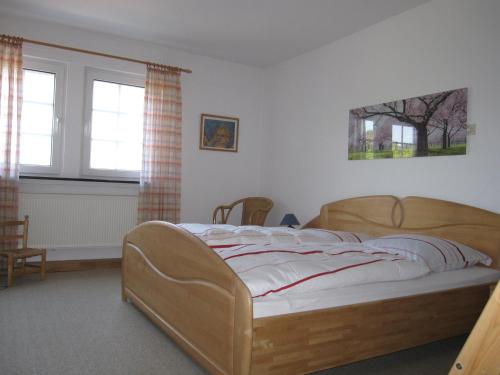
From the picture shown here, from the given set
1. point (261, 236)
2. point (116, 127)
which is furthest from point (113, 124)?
point (261, 236)

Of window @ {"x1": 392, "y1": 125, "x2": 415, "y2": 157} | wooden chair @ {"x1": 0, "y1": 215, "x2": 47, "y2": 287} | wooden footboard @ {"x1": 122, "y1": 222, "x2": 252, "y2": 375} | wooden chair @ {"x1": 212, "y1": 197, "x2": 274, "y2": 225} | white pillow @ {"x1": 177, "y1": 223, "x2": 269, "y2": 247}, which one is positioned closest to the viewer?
wooden footboard @ {"x1": 122, "y1": 222, "x2": 252, "y2": 375}

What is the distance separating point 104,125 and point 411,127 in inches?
127

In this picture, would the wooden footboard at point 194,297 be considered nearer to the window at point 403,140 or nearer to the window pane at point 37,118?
the window pane at point 37,118

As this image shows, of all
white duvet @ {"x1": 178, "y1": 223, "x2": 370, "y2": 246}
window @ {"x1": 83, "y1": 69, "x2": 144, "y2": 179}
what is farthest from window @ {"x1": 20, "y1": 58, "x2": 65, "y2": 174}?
white duvet @ {"x1": 178, "y1": 223, "x2": 370, "y2": 246}

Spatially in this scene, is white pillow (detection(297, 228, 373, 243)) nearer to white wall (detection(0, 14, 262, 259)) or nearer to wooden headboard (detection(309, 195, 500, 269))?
wooden headboard (detection(309, 195, 500, 269))

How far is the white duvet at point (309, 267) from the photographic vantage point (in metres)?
1.89

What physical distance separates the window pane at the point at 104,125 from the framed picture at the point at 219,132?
105cm

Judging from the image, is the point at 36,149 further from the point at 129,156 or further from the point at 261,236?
the point at 261,236

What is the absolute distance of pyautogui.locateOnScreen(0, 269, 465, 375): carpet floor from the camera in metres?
2.13

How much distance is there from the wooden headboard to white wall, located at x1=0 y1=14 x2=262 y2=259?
61.4 inches

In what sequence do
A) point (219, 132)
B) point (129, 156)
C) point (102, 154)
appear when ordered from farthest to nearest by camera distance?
point (219, 132)
point (129, 156)
point (102, 154)

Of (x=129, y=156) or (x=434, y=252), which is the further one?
(x=129, y=156)

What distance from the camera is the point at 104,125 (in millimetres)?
4629

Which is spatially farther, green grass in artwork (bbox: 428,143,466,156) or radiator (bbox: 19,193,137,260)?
radiator (bbox: 19,193,137,260)
